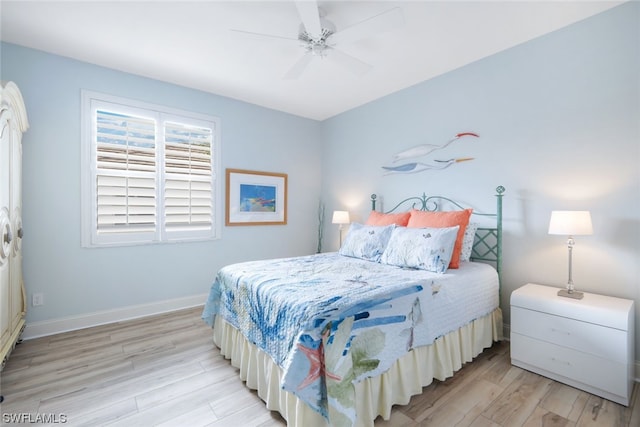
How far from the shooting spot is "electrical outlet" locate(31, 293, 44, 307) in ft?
8.68

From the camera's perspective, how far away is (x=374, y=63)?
2.89 meters

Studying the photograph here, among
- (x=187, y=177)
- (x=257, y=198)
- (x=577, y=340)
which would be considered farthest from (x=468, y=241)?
(x=187, y=177)

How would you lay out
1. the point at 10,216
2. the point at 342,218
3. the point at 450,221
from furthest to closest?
the point at 342,218, the point at 450,221, the point at 10,216

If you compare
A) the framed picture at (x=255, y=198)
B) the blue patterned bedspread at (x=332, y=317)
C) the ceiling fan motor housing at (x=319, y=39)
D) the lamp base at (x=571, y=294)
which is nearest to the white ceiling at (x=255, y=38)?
the ceiling fan motor housing at (x=319, y=39)

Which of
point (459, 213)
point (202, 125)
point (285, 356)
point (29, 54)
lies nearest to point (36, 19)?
point (29, 54)

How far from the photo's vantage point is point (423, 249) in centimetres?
237

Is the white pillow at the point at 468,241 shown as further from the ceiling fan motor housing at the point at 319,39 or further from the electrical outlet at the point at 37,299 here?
the electrical outlet at the point at 37,299

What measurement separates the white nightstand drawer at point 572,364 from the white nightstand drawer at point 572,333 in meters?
0.04

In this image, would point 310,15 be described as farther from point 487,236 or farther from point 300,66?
point 487,236

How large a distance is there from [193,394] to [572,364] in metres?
2.51

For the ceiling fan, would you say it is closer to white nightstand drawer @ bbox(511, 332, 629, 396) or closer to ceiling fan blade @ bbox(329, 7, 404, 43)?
ceiling fan blade @ bbox(329, 7, 404, 43)

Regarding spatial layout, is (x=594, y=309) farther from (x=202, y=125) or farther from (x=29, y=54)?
(x=29, y=54)

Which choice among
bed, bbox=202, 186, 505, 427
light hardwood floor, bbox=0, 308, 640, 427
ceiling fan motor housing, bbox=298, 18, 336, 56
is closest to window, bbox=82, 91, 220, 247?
light hardwood floor, bbox=0, 308, 640, 427

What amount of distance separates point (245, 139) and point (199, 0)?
198 centimetres
